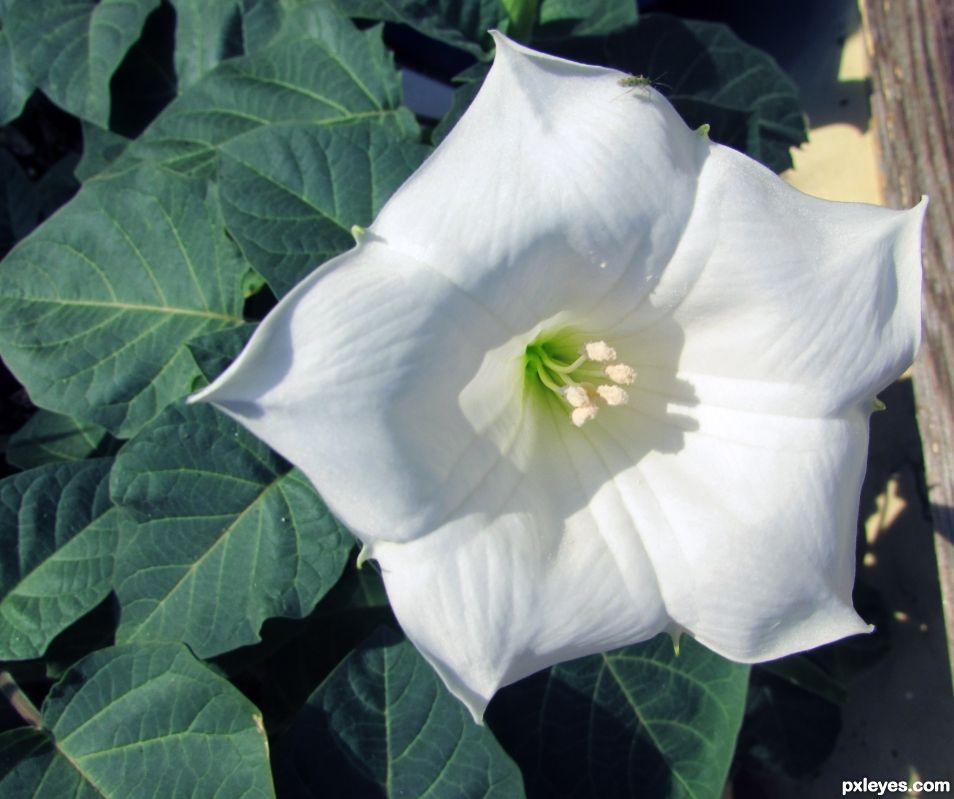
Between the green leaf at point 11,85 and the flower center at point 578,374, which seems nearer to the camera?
the flower center at point 578,374

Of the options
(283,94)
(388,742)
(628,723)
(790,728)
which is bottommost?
(790,728)

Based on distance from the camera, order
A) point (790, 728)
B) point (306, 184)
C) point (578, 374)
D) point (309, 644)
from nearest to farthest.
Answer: point (578, 374) < point (306, 184) < point (309, 644) < point (790, 728)

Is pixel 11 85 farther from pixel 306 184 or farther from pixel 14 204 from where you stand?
pixel 306 184

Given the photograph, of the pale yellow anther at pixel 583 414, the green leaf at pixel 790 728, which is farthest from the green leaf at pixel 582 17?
the green leaf at pixel 790 728

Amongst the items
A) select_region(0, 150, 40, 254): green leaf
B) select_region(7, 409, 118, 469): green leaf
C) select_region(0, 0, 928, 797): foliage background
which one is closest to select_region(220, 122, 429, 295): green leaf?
select_region(0, 0, 928, 797): foliage background

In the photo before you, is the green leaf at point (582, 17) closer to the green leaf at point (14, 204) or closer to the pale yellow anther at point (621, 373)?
the pale yellow anther at point (621, 373)

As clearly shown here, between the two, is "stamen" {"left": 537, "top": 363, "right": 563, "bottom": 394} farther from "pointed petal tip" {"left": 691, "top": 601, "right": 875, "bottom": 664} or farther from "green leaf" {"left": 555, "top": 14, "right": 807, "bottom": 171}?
"green leaf" {"left": 555, "top": 14, "right": 807, "bottom": 171}

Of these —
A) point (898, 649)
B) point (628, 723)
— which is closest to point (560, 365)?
point (628, 723)
